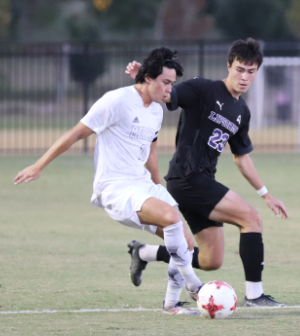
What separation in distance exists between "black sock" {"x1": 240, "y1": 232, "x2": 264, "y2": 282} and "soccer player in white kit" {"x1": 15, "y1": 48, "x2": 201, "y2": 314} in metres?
0.43

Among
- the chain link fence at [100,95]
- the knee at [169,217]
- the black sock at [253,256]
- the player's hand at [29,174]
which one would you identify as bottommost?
the chain link fence at [100,95]

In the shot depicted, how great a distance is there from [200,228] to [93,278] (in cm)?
120

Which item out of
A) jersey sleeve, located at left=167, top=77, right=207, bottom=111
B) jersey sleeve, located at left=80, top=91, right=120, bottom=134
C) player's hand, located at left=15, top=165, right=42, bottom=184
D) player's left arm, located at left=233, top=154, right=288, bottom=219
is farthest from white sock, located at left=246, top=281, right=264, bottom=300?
player's hand, located at left=15, top=165, right=42, bottom=184

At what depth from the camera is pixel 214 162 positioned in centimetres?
598

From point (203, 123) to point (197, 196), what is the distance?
571 millimetres

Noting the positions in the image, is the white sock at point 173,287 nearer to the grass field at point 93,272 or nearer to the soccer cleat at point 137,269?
the grass field at point 93,272

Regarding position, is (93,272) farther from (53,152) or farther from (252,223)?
(53,152)

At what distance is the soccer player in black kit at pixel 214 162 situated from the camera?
566cm

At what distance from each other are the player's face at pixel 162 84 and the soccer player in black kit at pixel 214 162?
0.22 meters

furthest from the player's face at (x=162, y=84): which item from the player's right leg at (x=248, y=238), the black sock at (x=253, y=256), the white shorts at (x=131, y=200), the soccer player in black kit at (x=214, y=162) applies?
the black sock at (x=253, y=256)

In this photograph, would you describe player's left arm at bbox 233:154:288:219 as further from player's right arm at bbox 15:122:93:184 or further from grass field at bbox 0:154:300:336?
player's right arm at bbox 15:122:93:184

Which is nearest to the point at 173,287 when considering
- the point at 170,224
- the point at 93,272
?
the point at 170,224

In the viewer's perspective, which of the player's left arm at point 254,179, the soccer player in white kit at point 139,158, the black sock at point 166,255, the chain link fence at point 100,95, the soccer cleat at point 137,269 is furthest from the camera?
the chain link fence at point 100,95

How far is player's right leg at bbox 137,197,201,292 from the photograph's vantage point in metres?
5.20
